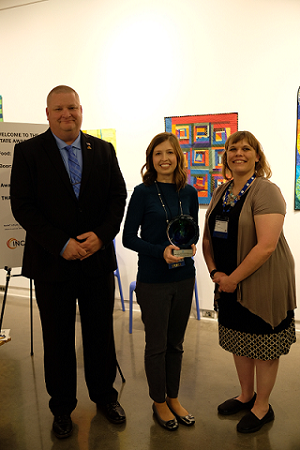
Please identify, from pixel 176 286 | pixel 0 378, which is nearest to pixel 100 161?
pixel 176 286

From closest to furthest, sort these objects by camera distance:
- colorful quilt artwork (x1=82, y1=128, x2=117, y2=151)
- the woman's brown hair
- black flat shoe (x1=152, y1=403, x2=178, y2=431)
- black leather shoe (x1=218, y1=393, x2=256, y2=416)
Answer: the woman's brown hair < black flat shoe (x1=152, y1=403, x2=178, y2=431) < black leather shoe (x1=218, y1=393, x2=256, y2=416) < colorful quilt artwork (x1=82, y1=128, x2=117, y2=151)

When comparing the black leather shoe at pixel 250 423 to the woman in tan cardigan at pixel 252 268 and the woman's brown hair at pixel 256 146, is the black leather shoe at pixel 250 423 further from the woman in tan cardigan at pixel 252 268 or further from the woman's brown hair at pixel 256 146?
the woman's brown hair at pixel 256 146

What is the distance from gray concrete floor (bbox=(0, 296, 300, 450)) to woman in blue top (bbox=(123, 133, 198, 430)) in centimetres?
22

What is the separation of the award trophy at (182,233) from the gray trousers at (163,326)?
0.20 meters

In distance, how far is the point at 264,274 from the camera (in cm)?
203

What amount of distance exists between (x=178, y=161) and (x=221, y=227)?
42cm

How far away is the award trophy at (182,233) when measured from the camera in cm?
197

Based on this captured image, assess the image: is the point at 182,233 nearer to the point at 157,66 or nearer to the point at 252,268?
the point at 252,268

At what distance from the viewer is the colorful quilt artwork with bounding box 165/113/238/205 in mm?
3770

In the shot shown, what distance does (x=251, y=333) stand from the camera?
6.89 feet

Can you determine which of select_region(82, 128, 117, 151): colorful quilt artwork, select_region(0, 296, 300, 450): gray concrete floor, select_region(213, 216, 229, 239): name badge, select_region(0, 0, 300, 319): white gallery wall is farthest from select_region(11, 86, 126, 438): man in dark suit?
select_region(82, 128, 117, 151): colorful quilt artwork

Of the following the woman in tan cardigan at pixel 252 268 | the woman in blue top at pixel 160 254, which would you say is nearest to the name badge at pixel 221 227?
the woman in tan cardigan at pixel 252 268

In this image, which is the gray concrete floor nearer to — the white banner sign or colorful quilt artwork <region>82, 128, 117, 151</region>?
the white banner sign

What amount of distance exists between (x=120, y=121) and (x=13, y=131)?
4.58 ft
